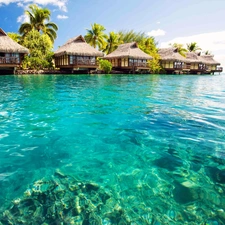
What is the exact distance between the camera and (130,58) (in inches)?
1272

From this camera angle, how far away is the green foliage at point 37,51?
84.4 feet

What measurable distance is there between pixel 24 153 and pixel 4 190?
3.32 feet

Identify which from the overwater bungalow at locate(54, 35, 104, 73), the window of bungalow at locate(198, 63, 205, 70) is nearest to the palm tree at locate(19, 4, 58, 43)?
the overwater bungalow at locate(54, 35, 104, 73)

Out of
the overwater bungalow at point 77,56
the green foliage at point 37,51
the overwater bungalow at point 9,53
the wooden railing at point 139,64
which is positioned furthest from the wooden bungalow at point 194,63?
the overwater bungalow at point 9,53

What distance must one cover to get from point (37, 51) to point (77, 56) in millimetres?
5310

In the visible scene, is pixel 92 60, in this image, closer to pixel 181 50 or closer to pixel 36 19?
pixel 36 19

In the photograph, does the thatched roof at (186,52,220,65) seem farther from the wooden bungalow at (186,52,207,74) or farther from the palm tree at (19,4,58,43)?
the palm tree at (19,4,58,43)

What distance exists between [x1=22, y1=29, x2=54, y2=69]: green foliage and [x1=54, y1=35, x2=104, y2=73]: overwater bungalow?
1.69 meters

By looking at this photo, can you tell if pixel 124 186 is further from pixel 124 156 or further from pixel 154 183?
pixel 124 156

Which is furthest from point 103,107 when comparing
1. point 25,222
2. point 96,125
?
point 25,222

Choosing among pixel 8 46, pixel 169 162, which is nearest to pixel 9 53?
pixel 8 46

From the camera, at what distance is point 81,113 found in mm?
6180

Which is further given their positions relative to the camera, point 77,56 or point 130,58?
point 130,58

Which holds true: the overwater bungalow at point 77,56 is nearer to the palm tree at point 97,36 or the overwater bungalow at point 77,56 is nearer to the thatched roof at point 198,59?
the palm tree at point 97,36
